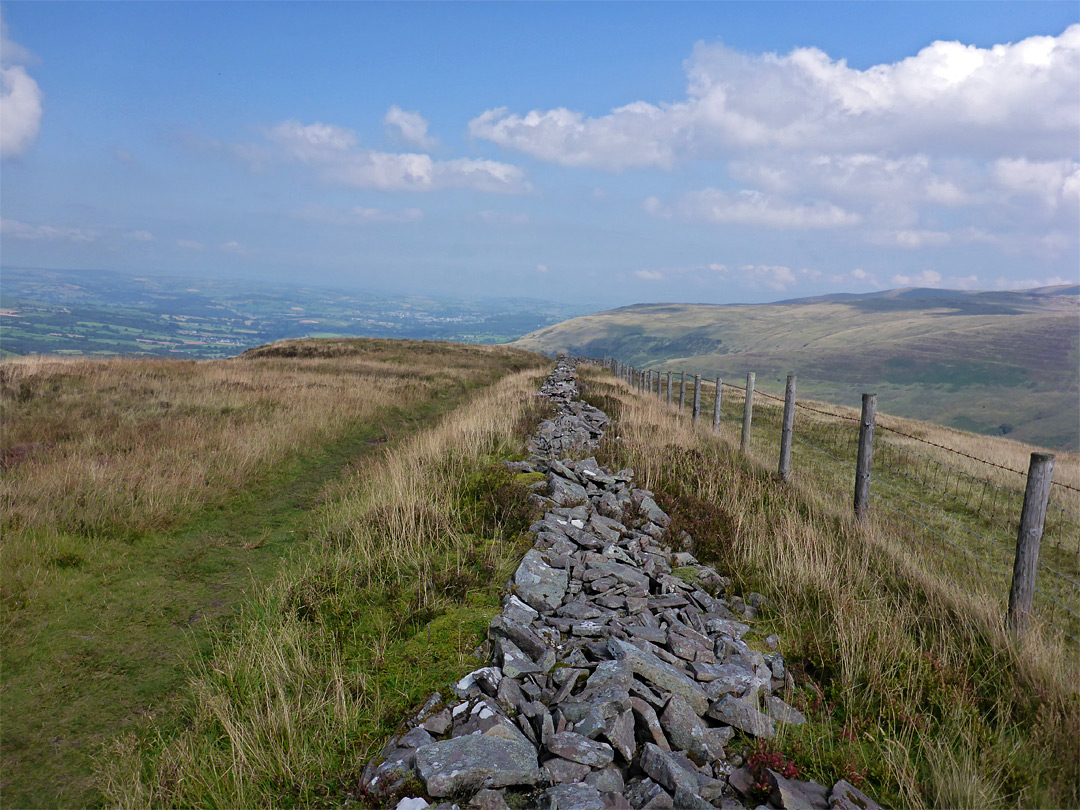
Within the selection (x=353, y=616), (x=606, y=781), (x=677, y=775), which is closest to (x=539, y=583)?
(x=353, y=616)

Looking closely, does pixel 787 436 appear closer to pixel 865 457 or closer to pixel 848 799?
pixel 865 457

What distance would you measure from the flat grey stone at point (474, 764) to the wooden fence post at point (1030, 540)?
4.99 m

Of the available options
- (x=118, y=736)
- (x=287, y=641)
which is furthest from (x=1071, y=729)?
(x=118, y=736)

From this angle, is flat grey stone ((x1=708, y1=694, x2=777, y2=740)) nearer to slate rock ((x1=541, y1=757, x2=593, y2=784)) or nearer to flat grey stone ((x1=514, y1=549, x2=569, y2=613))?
slate rock ((x1=541, y1=757, x2=593, y2=784))

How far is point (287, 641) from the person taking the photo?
5055 millimetres

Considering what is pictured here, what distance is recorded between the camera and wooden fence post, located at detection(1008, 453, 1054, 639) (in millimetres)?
5461

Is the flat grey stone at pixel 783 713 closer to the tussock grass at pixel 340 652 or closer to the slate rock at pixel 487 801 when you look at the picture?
the slate rock at pixel 487 801

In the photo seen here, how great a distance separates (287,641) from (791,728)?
13.7 feet

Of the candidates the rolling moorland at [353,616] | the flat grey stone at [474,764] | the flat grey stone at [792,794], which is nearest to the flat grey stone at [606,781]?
the flat grey stone at [474,764]

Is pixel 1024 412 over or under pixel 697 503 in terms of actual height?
under

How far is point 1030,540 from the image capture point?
5578 millimetres

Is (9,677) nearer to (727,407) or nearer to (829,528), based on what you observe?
(829,528)

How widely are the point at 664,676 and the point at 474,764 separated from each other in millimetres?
1658

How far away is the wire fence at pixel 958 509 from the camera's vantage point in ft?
24.1
